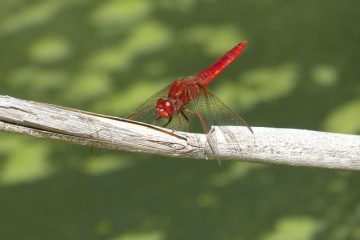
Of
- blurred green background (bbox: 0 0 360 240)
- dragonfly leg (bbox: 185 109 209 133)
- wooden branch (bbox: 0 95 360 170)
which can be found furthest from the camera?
blurred green background (bbox: 0 0 360 240)

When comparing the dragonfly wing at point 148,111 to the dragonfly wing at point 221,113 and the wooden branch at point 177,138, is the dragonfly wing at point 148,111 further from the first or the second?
the wooden branch at point 177,138

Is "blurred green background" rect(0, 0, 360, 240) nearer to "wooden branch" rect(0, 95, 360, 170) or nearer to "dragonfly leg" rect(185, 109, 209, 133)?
"dragonfly leg" rect(185, 109, 209, 133)

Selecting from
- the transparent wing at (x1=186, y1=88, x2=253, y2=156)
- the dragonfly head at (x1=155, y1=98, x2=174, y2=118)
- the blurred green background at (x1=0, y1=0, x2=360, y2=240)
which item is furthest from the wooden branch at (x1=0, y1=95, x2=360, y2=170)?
the blurred green background at (x1=0, y1=0, x2=360, y2=240)

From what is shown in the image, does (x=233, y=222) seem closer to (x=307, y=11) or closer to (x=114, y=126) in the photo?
(x=307, y=11)

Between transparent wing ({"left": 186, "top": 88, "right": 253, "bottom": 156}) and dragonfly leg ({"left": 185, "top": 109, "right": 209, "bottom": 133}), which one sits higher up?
transparent wing ({"left": 186, "top": 88, "right": 253, "bottom": 156})

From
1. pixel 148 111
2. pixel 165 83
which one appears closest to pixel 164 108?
pixel 148 111

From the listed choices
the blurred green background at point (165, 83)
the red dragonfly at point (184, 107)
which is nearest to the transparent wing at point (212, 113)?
the red dragonfly at point (184, 107)
